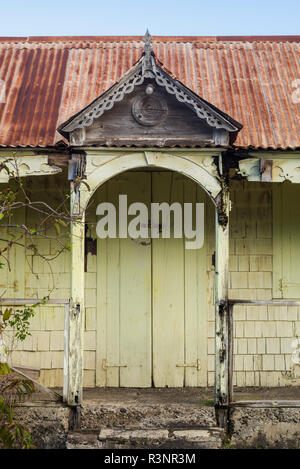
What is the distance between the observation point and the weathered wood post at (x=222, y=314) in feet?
23.3

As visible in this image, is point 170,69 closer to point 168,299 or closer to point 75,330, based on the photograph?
point 168,299

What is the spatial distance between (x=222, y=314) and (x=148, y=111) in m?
2.48

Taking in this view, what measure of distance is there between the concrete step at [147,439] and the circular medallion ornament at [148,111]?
3.48 meters

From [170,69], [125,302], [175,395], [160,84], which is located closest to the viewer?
[160,84]

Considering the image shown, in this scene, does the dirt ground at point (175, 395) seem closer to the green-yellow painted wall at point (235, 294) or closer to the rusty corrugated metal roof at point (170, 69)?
the green-yellow painted wall at point (235, 294)

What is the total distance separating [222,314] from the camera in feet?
23.4

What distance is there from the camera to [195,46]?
10047mm

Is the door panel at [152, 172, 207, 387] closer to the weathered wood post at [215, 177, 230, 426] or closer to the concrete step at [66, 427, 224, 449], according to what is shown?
the weathered wood post at [215, 177, 230, 426]

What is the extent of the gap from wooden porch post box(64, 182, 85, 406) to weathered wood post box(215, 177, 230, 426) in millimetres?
1565

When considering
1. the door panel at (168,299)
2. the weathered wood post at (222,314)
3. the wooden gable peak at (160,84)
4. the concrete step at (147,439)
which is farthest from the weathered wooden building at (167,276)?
the concrete step at (147,439)

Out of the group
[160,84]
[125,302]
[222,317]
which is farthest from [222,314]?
[160,84]

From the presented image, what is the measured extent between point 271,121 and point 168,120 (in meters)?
1.72

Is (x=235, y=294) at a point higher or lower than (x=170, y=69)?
lower
